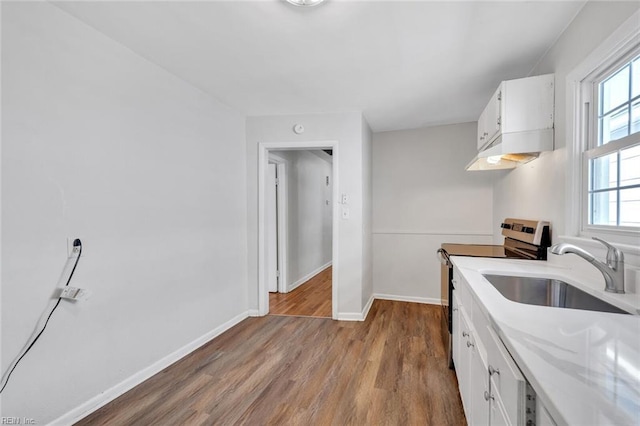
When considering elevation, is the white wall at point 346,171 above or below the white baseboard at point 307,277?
above

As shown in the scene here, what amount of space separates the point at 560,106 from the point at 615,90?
0.36 m

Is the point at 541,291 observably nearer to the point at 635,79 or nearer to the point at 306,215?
the point at 635,79

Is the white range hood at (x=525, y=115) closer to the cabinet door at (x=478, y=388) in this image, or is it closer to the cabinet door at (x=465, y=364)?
the cabinet door at (x=465, y=364)

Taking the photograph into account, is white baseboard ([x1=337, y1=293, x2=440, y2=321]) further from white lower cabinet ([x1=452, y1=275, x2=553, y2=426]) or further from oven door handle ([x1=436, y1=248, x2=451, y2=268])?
white lower cabinet ([x1=452, y1=275, x2=553, y2=426])

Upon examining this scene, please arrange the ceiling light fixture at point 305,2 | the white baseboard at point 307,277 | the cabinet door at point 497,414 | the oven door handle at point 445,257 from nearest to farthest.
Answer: the cabinet door at point 497,414, the ceiling light fixture at point 305,2, the oven door handle at point 445,257, the white baseboard at point 307,277

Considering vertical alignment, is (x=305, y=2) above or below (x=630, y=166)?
above

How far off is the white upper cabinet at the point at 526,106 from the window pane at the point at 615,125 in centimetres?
38

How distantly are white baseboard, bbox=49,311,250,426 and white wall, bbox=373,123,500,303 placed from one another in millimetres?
2397

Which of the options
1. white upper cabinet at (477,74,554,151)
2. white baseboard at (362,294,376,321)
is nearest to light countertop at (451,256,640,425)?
white upper cabinet at (477,74,554,151)

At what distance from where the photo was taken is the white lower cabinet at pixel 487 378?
74cm

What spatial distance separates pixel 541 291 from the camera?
158cm

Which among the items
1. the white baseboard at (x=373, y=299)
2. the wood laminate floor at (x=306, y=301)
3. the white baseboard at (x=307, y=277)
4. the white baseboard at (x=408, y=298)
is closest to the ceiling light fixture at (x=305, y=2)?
the white baseboard at (x=373, y=299)

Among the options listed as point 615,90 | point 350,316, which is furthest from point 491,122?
point 350,316

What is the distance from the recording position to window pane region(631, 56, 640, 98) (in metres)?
1.26
